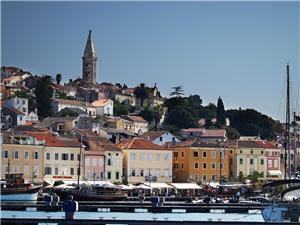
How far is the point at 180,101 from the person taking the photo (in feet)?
511

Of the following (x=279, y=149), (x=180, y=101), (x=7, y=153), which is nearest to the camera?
(x=7, y=153)

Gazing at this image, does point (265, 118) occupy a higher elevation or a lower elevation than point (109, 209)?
higher

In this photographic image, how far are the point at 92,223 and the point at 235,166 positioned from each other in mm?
65465

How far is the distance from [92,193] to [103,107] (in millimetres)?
91612

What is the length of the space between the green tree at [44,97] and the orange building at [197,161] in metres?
51.7

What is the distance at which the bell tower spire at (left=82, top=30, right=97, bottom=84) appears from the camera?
621 ft

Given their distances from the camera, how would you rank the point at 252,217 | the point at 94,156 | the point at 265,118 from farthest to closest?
the point at 265,118 → the point at 94,156 → the point at 252,217

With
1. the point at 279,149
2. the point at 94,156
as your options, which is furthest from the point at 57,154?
the point at 279,149

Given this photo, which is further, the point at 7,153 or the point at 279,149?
the point at 279,149

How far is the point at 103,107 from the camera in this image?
15475 cm

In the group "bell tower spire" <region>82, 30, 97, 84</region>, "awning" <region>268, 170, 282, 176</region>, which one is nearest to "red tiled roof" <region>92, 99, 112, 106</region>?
"bell tower spire" <region>82, 30, 97, 84</region>

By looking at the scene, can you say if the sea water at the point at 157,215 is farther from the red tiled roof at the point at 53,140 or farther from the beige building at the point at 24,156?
the red tiled roof at the point at 53,140

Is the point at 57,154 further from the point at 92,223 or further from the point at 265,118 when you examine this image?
the point at 265,118

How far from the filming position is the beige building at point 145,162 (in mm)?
84562
